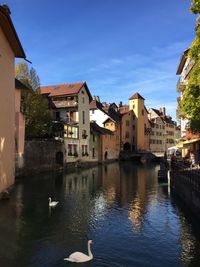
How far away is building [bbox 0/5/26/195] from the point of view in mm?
23967

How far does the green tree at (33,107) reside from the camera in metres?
50.3

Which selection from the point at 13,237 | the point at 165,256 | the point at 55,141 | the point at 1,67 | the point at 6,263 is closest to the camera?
the point at 6,263

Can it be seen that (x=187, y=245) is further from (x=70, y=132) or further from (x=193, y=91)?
(x=70, y=132)

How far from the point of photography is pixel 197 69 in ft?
54.5

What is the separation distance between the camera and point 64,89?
6950cm

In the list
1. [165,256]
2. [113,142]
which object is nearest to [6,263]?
[165,256]

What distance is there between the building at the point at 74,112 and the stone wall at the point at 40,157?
515 cm

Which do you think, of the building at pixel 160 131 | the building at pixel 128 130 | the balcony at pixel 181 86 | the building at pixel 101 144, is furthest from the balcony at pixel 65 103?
the building at pixel 160 131

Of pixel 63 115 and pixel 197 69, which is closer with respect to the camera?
pixel 197 69

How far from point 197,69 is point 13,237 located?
11.5 m

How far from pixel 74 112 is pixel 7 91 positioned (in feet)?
131

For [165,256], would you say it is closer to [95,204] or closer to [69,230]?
[69,230]

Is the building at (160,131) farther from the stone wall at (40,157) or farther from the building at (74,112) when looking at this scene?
the stone wall at (40,157)

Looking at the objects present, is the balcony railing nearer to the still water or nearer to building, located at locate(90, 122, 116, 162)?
building, located at locate(90, 122, 116, 162)
